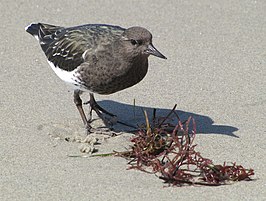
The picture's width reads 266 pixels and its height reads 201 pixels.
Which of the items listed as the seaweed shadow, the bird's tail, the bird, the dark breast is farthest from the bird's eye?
the bird's tail

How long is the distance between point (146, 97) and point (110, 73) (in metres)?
1.04

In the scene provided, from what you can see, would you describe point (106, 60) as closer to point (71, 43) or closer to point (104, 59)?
point (104, 59)

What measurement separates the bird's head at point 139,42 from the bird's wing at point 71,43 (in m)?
0.33

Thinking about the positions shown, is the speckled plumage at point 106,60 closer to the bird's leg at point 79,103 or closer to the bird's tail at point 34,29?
the bird's leg at point 79,103

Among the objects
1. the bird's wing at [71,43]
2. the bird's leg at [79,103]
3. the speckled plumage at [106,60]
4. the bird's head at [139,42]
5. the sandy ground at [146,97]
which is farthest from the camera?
the bird's leg at [79,103]

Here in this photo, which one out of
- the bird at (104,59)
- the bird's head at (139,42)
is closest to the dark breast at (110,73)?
the bird at (104,59)

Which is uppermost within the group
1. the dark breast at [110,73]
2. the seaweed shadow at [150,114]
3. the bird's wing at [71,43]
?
the bird's wing at [71,43]

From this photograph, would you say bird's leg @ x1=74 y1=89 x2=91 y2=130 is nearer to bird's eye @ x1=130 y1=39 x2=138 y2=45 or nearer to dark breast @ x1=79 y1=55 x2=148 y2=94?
dark breast @ x1=79 y1=55 x2=148 y2=94

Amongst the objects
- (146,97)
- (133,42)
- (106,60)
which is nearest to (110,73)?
(106,60)

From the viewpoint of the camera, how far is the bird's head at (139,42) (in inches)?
254

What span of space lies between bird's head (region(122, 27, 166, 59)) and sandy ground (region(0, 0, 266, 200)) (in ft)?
2.60

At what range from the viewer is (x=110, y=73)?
657 cm

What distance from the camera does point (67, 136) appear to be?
670 centimetres

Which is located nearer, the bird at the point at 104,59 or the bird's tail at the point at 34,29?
the bird at the point at 104,59
